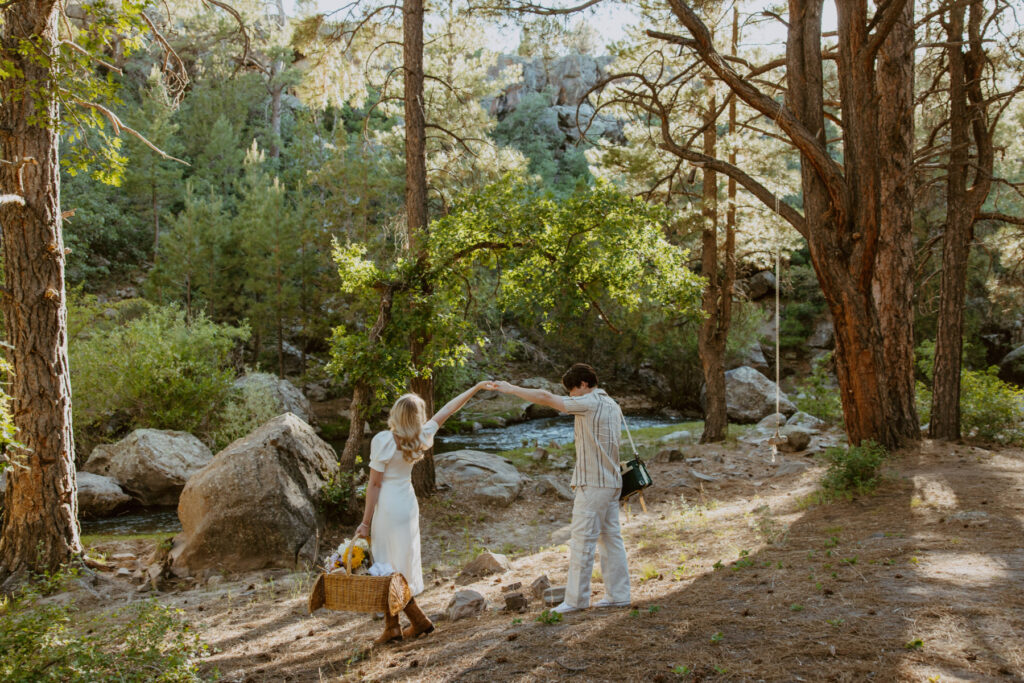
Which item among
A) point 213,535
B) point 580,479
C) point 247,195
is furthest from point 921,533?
point 247,195

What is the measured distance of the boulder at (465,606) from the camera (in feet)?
16.7

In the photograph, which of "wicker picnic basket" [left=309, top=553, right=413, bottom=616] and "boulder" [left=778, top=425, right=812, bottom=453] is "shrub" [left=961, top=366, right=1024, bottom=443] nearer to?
"boulder" [left=778, top=425, right=812, bottom=453]

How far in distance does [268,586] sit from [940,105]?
13.8 metres

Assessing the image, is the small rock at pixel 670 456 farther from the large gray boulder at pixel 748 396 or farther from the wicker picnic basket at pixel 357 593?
the large gray boulder at pixel 748 396

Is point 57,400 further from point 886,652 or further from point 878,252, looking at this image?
point 878,252

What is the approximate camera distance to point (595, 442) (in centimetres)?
461

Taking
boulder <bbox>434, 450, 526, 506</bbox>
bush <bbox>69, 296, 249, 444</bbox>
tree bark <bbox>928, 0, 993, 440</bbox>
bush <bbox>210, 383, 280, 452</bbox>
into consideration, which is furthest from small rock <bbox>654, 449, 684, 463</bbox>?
bush <bbox>69, 296, 249, 444</bbox>

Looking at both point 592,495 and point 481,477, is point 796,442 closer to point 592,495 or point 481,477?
point 481,477

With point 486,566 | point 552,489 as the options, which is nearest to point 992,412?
point 552,489

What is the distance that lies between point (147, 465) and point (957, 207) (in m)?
14.5

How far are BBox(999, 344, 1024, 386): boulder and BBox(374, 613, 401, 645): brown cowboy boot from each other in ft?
82.2

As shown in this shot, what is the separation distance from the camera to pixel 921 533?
5742 millimetres

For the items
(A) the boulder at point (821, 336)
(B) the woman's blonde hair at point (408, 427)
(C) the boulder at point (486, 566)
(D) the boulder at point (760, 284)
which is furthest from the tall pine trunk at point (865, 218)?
(A) the boulder at point (821, 336)

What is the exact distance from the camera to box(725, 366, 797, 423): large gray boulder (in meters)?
22.2
